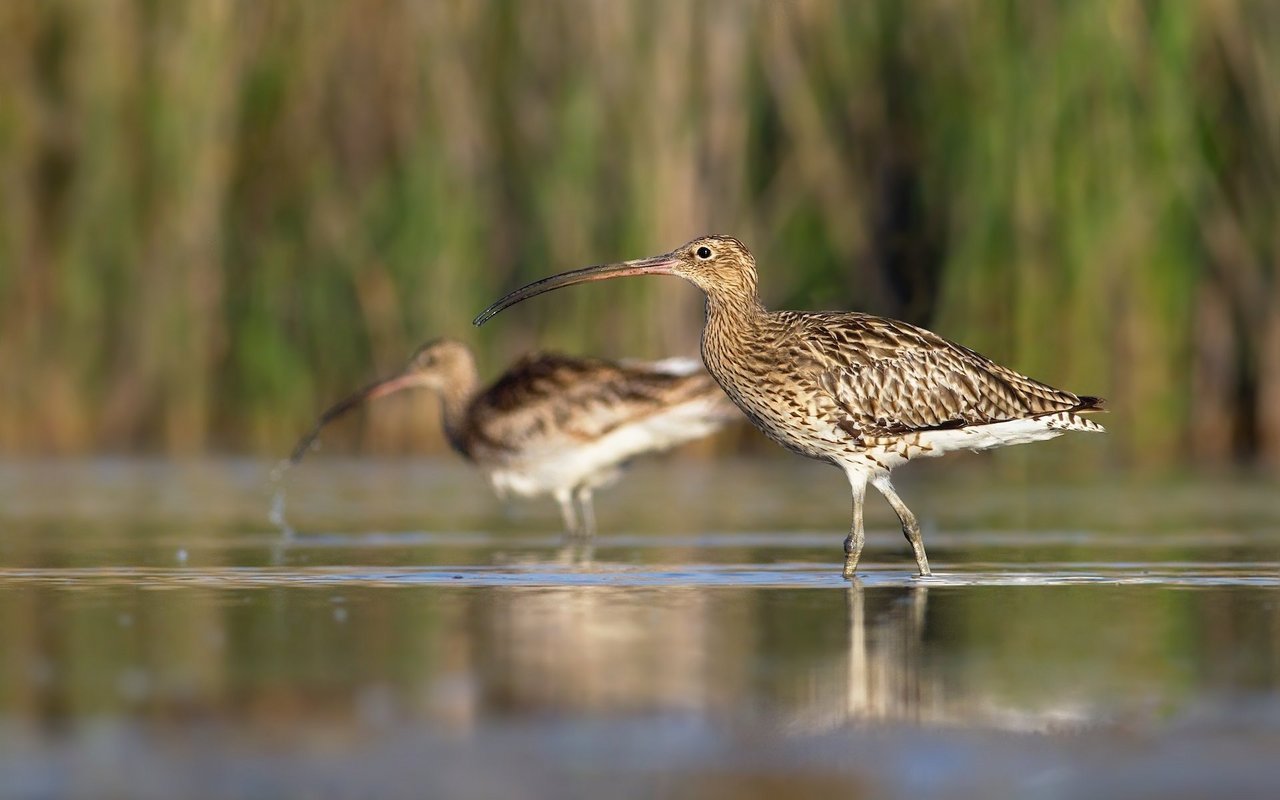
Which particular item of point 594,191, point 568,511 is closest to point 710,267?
point 568,511

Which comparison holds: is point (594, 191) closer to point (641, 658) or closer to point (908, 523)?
point (908, 523)

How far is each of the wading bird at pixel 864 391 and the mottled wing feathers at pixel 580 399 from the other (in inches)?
101

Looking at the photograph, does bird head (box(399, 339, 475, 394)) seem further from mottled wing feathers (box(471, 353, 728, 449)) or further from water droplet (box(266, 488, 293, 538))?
mottled wing feathers (box(471, 353, 728, 449))

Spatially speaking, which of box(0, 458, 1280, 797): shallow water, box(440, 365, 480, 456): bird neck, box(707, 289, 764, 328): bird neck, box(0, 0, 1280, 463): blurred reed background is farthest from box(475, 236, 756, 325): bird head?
box(0, 0, 1280, 463): blurred reed background

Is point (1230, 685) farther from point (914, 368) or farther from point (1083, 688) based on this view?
point (914, 368)

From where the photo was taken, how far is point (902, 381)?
8852mm

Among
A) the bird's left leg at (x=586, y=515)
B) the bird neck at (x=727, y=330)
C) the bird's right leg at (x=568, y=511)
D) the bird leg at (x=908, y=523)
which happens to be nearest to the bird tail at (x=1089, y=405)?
the bird leg at (x=908, y=523)

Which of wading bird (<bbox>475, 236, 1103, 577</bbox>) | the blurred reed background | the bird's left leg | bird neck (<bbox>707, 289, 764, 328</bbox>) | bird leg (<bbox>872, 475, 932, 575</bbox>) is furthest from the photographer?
the blurred reed background

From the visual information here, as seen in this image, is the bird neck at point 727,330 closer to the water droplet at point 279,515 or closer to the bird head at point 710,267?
the bird head at point 710,267

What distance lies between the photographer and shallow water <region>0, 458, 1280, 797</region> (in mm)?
4395

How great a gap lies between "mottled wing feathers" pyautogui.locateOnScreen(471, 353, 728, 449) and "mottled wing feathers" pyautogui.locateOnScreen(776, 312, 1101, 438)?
2.77m

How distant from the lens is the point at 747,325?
917cm

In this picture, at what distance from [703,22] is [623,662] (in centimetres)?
952

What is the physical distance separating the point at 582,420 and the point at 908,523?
358 cm
